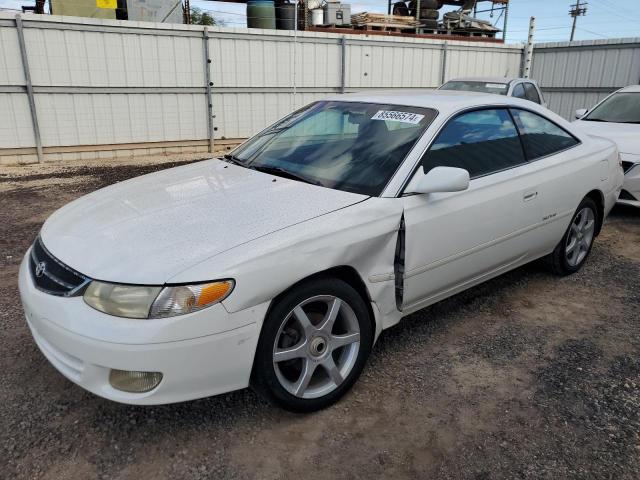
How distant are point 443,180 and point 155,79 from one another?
30.4 feet

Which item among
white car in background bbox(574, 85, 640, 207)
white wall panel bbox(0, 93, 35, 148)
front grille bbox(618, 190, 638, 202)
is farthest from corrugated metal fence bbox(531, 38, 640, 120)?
white wall panel bbox(0, 93, 35, 148)

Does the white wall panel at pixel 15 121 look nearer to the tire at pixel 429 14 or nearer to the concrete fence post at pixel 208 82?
the concrete fence post at pixel 208 82

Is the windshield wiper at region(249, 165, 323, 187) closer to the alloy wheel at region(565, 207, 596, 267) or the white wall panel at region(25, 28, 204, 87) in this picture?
the alloy wheel at region(565, 207, 596, 267)

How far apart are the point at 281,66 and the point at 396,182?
9.83m

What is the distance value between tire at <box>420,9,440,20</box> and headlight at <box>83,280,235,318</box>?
63.1 ft

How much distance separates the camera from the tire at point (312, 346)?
7.84 ft

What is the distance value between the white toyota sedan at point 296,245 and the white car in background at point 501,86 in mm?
6643

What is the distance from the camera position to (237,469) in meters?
2.28

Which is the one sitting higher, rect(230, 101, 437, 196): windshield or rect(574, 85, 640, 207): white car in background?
rect(230, 101, 437, 196): windshield

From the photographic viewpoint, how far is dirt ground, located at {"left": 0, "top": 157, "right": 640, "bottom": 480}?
2301 mm

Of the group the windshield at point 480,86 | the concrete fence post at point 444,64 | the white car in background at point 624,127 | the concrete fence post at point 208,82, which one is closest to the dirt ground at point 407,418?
the white car in background at point 624,127

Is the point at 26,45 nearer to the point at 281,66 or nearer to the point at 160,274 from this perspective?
the point at 281,66

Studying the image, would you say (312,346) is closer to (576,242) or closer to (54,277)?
(54,277)

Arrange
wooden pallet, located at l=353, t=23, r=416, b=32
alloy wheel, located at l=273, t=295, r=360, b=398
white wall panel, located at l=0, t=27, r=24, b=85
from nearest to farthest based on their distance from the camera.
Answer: alloy wheel, located at l=273, t=295, r=360, b=398
white wall panel, located at l=0, t=27, r=24, b=85
wooden pallet, located at l=353, t=23, r=416, b=32
